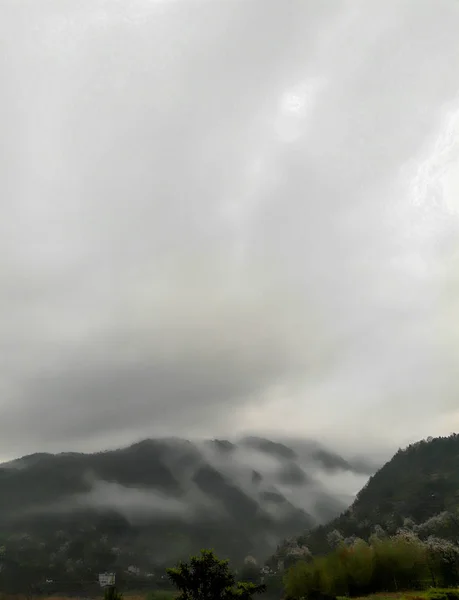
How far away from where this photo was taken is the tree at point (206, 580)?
43.6 meters

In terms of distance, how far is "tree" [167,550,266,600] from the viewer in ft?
143

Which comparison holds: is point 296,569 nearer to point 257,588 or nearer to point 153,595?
point 257,588

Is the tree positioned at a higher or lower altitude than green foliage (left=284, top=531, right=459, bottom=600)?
higher

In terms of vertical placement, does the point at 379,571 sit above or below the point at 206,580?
below

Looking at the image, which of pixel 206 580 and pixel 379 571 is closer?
pixel 206 580

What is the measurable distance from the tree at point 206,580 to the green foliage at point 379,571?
2623 inches

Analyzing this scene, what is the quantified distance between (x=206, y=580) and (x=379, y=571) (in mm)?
74742

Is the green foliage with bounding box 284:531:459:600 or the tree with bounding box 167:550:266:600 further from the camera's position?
the green foliage with bounding box 284:531:459:600

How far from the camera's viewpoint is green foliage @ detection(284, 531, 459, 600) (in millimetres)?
98375

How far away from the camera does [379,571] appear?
100 metres

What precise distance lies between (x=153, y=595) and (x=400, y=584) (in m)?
133

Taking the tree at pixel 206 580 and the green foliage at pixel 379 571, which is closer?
the tree at pixel 206 580

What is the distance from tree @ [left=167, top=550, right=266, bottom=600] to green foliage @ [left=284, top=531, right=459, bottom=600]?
219 feet

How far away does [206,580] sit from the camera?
44.2 m
